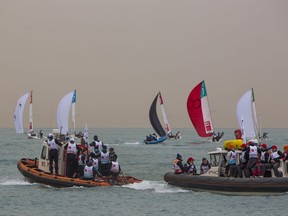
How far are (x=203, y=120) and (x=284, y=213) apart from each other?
21403 mm

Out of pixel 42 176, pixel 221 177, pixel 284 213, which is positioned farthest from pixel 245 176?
pixel 42 176

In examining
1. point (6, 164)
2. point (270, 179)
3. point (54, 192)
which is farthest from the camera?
point (6, 164)

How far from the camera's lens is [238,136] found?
34094 mm

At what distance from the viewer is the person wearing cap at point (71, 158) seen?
109 ft

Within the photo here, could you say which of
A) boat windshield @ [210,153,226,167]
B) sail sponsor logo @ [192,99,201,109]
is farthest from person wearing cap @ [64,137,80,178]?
sail sponsor logo @ [192,99,201,109]

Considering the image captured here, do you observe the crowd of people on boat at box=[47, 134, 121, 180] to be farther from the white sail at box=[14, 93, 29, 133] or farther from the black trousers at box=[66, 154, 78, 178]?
the white sail at box=[14, 93, 29, 133]

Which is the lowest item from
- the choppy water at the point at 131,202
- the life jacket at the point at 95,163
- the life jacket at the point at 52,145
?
the choppy water at the point at 131,202

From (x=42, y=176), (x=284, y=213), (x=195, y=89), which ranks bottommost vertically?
(x=284, y=213)

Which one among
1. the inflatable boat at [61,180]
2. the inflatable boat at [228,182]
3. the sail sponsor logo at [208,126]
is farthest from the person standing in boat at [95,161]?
the sail sponsor logo at [208,126]

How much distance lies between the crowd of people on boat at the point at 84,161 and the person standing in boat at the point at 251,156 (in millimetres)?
6675

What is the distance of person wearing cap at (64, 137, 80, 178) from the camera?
33.2 m

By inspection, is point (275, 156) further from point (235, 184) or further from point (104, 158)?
point (104, 158)

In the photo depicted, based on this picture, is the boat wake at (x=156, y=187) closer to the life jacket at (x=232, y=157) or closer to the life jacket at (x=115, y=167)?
the life jacket at (x=115, y=167)

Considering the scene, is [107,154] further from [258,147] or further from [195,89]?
[195,89]
